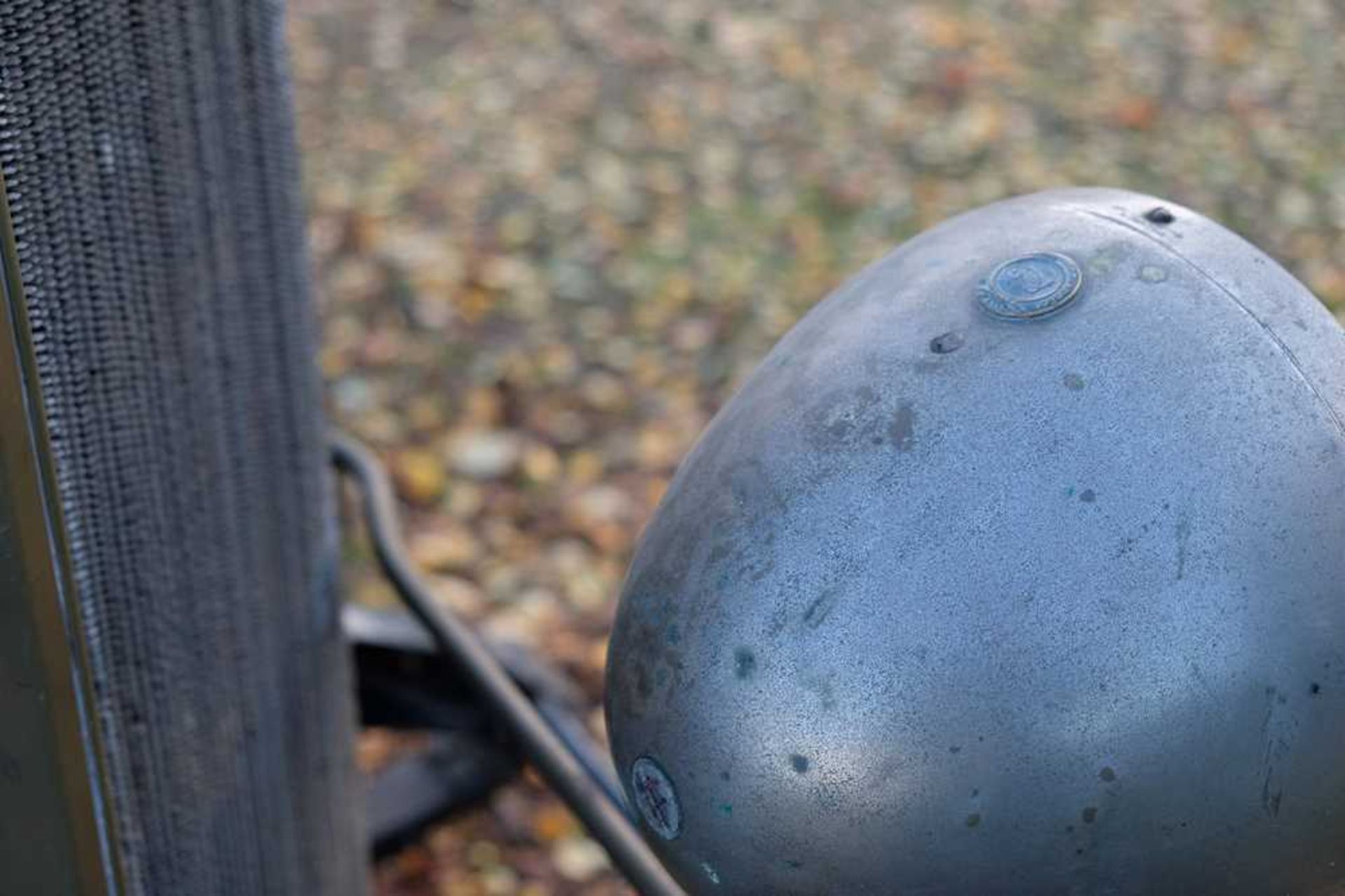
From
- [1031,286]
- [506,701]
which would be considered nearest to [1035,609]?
[1031,286]

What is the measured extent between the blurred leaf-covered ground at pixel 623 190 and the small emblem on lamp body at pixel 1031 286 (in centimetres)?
189

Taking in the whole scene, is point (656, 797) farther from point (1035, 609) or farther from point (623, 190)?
point (623, 190)

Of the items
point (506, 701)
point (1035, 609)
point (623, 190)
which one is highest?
point (1035, 609)

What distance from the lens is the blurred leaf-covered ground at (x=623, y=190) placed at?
3766mm

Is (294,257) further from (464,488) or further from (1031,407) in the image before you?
(464,488)

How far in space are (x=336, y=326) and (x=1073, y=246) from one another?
10.9ft

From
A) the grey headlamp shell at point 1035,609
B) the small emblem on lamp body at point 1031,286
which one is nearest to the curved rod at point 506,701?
the grey headlamp shell at point 1035,609

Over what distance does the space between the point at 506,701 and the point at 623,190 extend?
3.20m

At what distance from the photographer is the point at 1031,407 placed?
1255 mm

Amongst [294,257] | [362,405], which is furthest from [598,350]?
[294,257]

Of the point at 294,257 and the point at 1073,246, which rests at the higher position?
the point at 1073,246

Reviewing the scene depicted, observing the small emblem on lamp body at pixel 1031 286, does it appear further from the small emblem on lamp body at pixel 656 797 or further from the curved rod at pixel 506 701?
the curved rod at pixel 506 701

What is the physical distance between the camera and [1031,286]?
1333mm

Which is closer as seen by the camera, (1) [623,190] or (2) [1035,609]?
(2) [1035,609]
